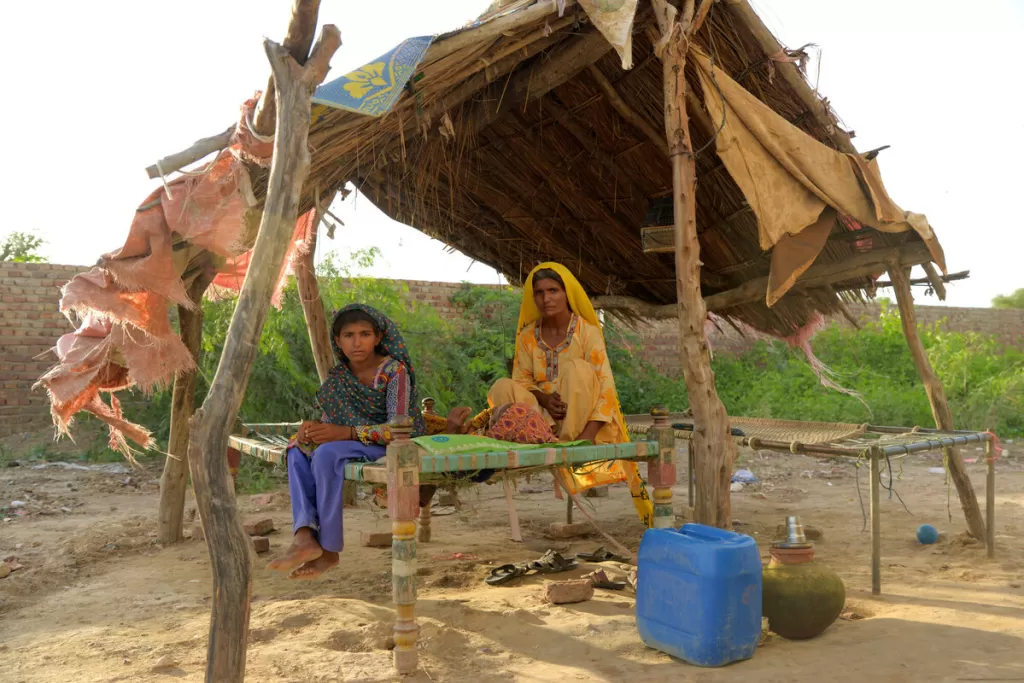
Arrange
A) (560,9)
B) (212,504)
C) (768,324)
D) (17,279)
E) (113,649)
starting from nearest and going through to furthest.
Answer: (212,504)
(113,649)
(560,9)
(768,324)
(17,279)

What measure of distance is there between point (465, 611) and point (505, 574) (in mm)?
597

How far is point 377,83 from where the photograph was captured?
3.60 meters

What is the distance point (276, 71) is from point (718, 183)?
3608 mm

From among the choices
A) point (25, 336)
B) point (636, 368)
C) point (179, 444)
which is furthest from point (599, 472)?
point (25, 336)

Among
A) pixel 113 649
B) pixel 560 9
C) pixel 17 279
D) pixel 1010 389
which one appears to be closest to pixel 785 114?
pixel 560 9

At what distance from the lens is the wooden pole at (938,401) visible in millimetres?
5023

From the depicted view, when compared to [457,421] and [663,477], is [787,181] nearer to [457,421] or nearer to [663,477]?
Answer: [663,477]

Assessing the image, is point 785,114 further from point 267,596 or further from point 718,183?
point 267,596

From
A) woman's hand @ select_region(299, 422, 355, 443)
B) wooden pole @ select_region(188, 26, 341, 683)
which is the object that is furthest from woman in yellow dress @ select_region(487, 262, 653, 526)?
wooden pole @ select_region(188, 26, 341, 683)

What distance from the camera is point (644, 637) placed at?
130 inches

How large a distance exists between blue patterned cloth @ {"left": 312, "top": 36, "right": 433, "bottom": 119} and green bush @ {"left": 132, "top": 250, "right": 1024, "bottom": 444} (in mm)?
5090

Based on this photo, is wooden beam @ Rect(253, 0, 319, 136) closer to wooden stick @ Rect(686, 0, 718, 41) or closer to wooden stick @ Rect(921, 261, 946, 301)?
wooden stick @ Rect(686, 0, 718, 41)

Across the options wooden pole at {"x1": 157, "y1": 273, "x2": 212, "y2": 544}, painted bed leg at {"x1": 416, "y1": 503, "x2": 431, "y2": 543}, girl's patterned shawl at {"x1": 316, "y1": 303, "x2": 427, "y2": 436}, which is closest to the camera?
girl's patterned shawl at {"x1": 316, "y1": 303, "x2": 427, "y2": 436}

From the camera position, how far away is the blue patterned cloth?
3.47m
